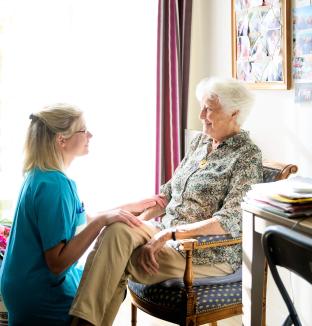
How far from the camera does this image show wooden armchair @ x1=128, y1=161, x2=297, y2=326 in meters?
2.06

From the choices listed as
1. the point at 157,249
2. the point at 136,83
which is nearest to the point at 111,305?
the point at 157,249

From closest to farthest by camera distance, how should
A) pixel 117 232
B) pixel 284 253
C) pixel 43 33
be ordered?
1. pixel 284 253
2. pixel 117 232
3. pixel 43 33

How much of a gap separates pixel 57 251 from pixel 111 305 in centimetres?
34

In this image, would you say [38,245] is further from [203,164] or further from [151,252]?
[203,164]

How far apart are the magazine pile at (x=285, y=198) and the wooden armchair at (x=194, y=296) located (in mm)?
368

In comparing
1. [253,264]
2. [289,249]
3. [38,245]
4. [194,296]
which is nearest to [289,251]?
[289,249]

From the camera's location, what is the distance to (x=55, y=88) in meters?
3.17

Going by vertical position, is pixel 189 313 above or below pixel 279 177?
below

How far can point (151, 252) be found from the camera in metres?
2.11

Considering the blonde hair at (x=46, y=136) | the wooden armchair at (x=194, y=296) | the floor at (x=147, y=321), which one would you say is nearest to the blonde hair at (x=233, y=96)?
the wooden armchair at (x=194, y=296)

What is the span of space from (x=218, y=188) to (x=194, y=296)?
506 mm

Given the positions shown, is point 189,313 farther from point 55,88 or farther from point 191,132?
point 55,88

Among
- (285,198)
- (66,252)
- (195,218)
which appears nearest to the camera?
(285,198)

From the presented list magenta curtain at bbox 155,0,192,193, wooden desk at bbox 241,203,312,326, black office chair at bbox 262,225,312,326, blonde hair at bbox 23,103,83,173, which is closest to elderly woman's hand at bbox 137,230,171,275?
wooden desk at bbox 241,203,312,326
